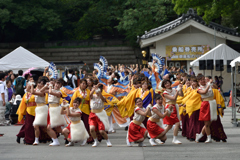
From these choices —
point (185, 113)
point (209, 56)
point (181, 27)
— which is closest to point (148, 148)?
point (185, 113)

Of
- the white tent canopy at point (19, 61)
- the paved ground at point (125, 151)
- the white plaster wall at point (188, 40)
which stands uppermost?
the white plaster wall at point (188, 40)

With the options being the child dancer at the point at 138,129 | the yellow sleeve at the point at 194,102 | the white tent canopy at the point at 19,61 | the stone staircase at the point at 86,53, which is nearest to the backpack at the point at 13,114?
the child dancer at the point at 138,129

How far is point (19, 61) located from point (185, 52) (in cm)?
1093

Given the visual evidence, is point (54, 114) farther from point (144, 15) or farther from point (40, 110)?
point (144, 15)

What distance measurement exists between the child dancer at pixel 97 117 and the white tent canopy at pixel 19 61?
41.7 feet

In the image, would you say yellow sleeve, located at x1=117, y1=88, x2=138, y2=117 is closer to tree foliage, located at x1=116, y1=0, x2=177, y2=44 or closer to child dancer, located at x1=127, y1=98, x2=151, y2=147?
child dancer, located at x1=127, y1=98, x2=151, y2=147

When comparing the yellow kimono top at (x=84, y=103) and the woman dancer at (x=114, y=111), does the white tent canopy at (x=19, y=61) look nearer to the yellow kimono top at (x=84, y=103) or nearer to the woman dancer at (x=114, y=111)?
the woman dancer at (x=114, y=111)

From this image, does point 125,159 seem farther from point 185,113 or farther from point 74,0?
point 74,0

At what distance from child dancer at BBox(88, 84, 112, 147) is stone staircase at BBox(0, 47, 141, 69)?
81.9ft

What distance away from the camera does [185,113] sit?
37.3 ft

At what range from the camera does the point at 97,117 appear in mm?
9938

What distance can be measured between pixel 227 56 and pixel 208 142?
1214cm

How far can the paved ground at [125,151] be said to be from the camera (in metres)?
8.55

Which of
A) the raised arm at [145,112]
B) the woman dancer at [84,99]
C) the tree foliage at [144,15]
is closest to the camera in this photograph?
the raised arm at [145,112]
